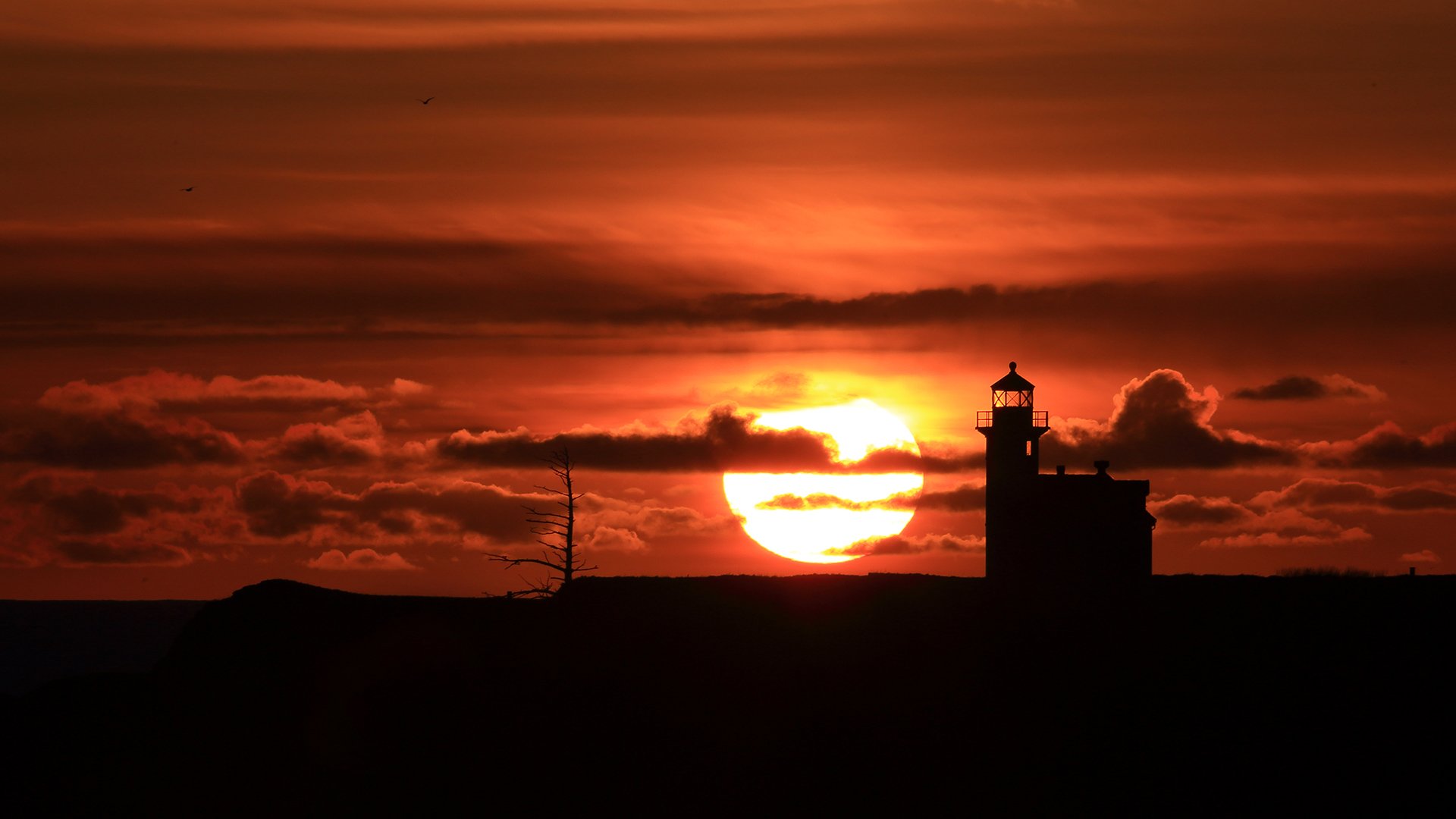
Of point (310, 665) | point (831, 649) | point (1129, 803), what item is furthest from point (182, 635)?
point (1129, 803)

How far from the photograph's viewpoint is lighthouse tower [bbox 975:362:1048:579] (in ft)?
204

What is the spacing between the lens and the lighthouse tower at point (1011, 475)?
62.2 m

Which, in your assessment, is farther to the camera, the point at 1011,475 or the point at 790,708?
the point at 1011,475

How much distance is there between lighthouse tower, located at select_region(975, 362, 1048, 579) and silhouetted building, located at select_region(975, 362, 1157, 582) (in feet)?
0.12

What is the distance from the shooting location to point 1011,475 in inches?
2574

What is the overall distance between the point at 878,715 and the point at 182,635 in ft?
68.7

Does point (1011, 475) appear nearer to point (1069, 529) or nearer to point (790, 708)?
point (1069, 529)

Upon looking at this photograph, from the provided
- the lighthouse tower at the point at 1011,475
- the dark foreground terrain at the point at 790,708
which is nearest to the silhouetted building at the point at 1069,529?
the lighthouse tower at the point at 1011,475

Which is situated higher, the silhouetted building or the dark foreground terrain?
the silhouetted building

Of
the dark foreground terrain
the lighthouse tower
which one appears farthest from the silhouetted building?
the dark foreground terrain

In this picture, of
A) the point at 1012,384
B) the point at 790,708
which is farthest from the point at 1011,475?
the point at 790,708

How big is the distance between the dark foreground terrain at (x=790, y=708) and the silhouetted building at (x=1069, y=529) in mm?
15199

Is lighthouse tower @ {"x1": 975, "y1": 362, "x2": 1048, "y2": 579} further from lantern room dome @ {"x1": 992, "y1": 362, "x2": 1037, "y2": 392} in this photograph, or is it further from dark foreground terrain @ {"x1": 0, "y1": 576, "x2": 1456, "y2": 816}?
dark foreground terrain @ {"x1": 0, "y1": 576, "x2": 1456, "y2": 816}

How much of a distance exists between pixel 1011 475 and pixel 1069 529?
4618 millimetres
